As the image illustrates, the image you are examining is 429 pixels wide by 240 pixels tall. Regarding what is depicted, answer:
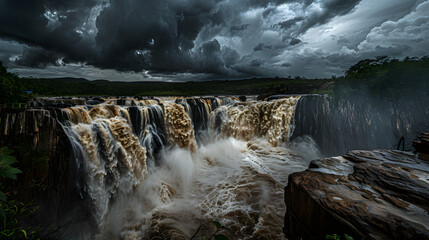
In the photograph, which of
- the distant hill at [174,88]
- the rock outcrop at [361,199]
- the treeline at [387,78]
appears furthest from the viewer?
the distant hill at [174,88]

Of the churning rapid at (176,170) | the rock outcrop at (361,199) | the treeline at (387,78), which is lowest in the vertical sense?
the churning rapid at (176,170)

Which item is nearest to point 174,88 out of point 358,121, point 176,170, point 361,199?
point 176,170

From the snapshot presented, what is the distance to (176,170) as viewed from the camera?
29.0 ft

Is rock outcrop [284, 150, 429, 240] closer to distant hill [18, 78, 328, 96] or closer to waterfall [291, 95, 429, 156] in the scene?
waterfall [291, 95, 429, 156]

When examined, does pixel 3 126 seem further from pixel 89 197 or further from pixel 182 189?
pixel 182 189

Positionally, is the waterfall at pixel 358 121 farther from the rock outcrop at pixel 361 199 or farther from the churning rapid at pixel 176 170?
the rock outcrop at pixel 361 199

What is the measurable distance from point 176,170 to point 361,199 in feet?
26.3

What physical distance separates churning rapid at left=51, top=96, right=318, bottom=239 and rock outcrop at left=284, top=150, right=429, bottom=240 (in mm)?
1729

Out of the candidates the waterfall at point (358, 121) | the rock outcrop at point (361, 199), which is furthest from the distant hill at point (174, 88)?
the rock outcrop at point (361, 199)

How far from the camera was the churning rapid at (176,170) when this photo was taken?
5219mm

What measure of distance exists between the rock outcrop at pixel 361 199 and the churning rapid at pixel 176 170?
1729mm

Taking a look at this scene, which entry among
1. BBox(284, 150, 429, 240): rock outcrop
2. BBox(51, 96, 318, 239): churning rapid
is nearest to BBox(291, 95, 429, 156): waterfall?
BBox(51, 96, 318, 239): churning rapid

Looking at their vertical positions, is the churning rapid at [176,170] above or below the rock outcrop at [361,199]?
below

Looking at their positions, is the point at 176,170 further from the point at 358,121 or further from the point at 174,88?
the point at 174,88
